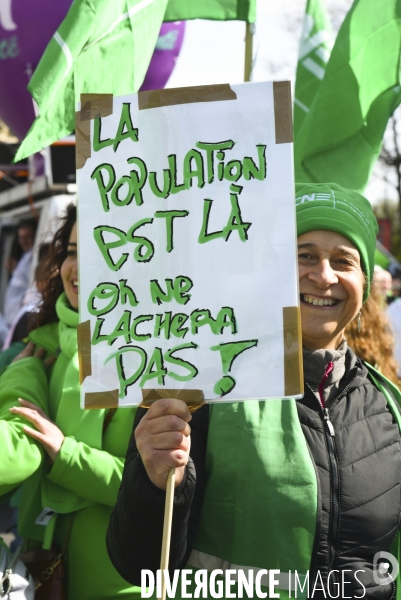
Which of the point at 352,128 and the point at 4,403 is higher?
the point at 352,128

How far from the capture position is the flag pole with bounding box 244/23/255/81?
146 inches

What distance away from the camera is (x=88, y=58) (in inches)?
104

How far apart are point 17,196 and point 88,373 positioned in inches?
235

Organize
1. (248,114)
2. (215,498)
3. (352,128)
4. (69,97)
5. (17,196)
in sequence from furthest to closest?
(17,196) → (352,128) → (69,97) → (215,498) → (248,114)

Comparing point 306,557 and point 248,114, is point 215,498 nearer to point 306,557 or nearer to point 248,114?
point 306,557

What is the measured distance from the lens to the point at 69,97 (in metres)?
2.51

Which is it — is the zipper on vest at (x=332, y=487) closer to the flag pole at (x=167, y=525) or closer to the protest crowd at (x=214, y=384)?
the protest crowd at (x=214, y=384)

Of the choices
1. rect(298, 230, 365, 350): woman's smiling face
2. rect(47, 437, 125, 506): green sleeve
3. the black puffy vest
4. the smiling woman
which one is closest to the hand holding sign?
the smiling woman

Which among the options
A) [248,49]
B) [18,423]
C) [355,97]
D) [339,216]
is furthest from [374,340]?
[248,49]

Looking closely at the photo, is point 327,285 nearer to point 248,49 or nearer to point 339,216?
point 339,216

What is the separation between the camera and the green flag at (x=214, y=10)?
3.78 m

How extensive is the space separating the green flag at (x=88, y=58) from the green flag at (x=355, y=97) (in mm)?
1023

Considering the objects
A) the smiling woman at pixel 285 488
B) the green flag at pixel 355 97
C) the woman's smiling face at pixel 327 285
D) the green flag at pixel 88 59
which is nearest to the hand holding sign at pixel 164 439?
the smiling woman at pixel 285 488

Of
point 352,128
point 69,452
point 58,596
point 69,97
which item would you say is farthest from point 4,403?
point 352,128
